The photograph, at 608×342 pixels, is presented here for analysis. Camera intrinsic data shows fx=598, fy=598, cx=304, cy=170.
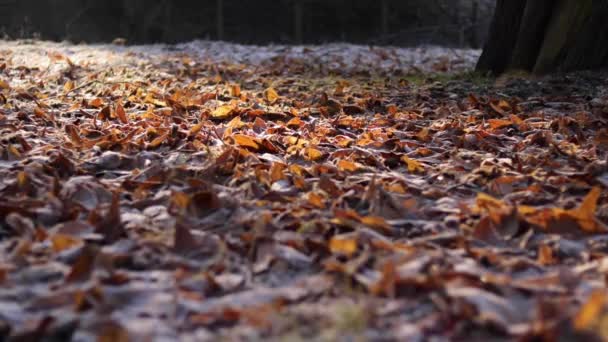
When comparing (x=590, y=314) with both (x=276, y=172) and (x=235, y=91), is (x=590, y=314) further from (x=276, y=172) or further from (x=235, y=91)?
(x=235, y=91)

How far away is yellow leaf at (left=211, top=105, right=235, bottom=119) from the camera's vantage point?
3.42m

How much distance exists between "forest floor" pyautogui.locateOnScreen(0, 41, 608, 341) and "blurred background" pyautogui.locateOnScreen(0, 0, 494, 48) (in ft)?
24.8

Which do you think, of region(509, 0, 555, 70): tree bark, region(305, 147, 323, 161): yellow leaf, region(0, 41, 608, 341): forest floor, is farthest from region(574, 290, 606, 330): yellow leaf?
region(509, 0, 555, 70): tree bark

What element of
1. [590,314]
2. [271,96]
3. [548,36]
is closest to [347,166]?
[590,314]

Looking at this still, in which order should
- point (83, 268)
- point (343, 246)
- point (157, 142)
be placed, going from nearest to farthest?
point (83, 268), point (343, 246), point (157, 142)

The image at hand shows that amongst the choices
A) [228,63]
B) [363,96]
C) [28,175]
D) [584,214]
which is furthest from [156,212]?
[228,63]

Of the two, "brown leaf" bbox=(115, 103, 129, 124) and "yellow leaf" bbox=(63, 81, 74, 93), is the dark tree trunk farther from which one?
"yellow leaf" bbox=(63, 81, 74, 93)

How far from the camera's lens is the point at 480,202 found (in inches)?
79.2

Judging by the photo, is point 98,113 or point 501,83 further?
point 501,83

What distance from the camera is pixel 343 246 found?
1684 millimetres

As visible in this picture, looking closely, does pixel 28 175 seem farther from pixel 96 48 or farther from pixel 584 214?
pixel 96 48

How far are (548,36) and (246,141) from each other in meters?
3.15

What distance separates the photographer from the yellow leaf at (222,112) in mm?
3422

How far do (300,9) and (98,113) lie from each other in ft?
26.7
